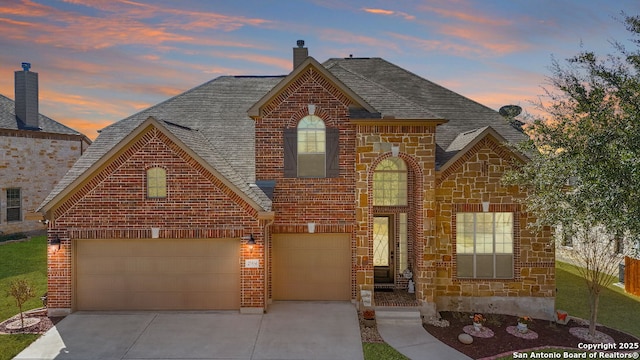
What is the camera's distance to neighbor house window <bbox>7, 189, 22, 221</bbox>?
84.2 feet

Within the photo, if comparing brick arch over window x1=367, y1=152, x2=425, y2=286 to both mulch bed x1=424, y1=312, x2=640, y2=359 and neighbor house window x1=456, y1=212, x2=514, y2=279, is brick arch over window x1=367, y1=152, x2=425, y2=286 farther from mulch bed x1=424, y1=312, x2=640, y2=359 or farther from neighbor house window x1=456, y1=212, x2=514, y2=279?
mulch bed x1=424, y1=312, x2=640, y2=359

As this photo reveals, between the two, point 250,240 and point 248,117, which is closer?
point 250,240

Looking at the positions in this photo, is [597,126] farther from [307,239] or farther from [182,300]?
[182,300]

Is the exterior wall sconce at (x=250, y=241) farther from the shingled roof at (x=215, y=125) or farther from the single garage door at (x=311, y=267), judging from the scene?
the single garage door at (x=311, y=267)

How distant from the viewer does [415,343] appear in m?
10.0

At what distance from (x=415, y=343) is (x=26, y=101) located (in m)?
31.3

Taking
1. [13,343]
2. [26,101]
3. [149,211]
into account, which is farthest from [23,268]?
[26,101]

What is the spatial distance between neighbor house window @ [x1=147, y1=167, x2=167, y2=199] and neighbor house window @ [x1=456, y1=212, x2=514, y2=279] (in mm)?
9666

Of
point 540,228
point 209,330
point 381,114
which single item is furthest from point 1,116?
point 540,228

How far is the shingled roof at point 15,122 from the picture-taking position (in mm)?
25766

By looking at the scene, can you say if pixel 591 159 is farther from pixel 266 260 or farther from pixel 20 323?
pixel 20 323

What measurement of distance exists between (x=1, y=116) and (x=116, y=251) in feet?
74.8

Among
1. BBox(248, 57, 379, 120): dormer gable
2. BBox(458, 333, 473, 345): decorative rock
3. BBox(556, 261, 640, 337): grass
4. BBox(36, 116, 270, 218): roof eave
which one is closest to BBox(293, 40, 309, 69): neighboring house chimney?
BBox(248, 57, 379, 120): dormer gable

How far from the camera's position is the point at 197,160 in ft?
36.4
